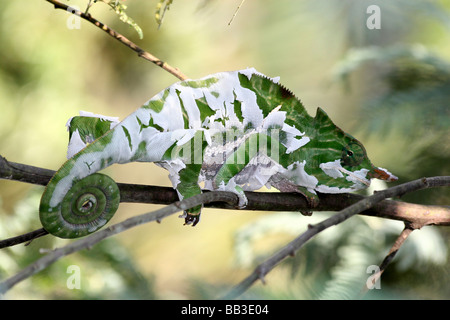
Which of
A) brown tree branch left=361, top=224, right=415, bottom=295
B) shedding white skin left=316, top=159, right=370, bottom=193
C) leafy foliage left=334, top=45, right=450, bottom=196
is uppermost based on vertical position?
leafy foliage left=334, top=45, right=450, bottom=196

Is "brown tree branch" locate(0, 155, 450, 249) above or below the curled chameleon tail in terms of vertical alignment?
above

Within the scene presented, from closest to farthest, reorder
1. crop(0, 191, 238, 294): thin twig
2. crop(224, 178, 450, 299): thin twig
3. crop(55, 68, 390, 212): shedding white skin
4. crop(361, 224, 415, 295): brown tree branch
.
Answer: crop(0, 191, 238, 294): thin twig, crop(224, 178, 450, 299): thin twig, crop(55, 68, 390, 212): shedding white skin, crop(361, 224, 415, 295): brown tree branch

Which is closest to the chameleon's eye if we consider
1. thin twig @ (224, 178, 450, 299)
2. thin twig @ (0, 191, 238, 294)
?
thin twig @ (224, 178, 450, 299)

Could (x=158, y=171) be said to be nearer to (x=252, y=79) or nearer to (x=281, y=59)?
(x=281, y=59)

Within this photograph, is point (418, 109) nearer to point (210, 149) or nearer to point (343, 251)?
point (343, 251)

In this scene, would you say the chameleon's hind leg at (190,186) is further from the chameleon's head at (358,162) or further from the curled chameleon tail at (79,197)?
the chameleon's head at (358,162)

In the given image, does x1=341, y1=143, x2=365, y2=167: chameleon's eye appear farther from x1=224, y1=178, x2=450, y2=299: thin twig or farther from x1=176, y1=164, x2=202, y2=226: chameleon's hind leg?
x1=176, y1=164, x2=202, y2=226: chameleon's hind leg

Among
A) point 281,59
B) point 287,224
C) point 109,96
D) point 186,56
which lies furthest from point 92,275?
point 281,59
